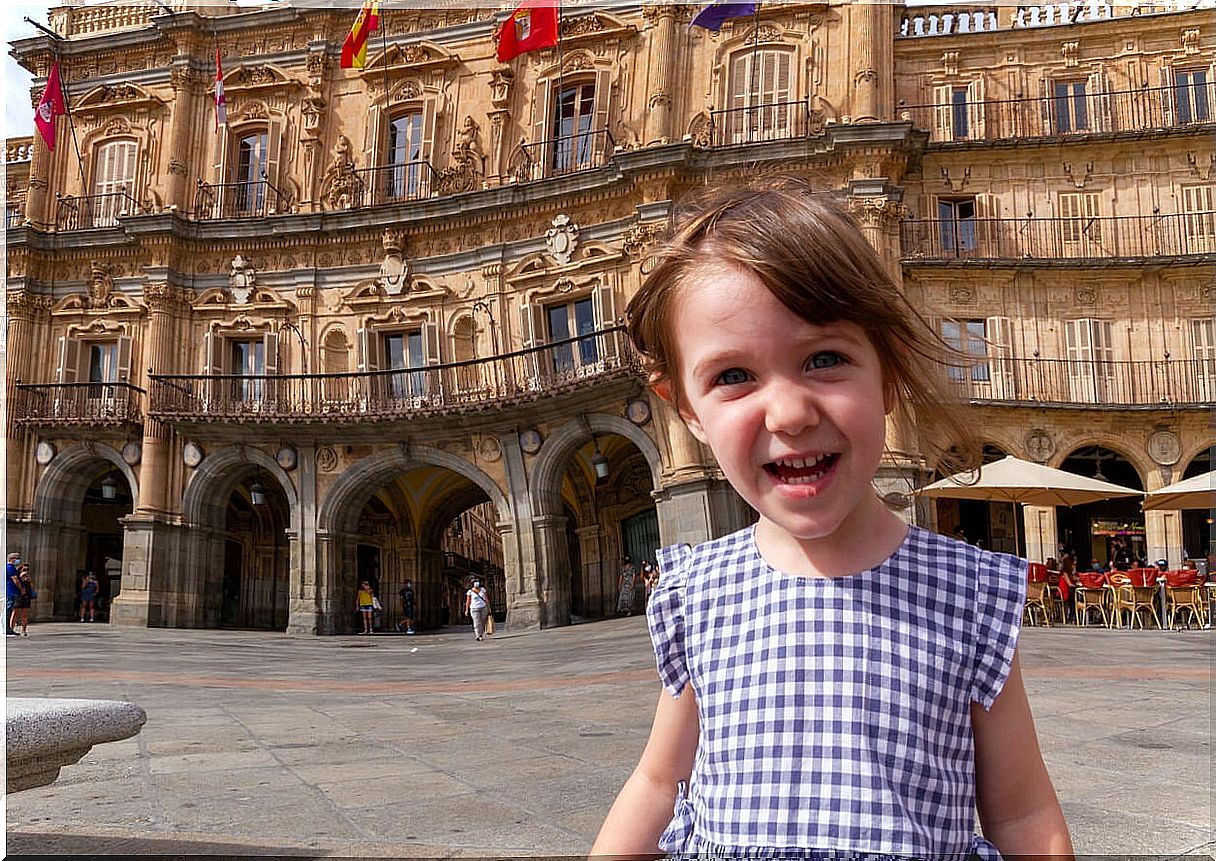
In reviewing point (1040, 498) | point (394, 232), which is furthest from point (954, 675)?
point (394, 232)

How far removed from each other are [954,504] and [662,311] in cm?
2139

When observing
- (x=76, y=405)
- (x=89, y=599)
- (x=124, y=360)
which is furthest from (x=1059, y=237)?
(x=89, y=599)

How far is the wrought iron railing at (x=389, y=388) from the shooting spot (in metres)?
21.0

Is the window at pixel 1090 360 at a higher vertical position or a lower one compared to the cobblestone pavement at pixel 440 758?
higher

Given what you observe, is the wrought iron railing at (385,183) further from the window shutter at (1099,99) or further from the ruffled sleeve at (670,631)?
the ruffled sleeve at (670,631)

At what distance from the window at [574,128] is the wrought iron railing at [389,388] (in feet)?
14.8

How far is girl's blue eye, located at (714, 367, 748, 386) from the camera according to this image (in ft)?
4.09

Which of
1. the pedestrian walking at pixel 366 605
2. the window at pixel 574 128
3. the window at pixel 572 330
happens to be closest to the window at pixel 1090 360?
the window at pixel 572 330

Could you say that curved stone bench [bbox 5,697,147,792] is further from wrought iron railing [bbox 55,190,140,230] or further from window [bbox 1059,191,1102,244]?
wrought iron railing [bbox 55,190,140,230]

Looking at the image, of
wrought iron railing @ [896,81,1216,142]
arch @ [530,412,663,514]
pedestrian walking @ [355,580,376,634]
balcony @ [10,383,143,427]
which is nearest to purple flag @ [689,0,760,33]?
wrought iron railing @ [896,81,1216,142]

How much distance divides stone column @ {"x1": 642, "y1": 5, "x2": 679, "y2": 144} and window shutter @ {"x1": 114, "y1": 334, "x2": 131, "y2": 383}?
1369 cm

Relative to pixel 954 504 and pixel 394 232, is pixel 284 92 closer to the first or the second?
pixel 394 232

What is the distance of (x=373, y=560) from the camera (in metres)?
26.8

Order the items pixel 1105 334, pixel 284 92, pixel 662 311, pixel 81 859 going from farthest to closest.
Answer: pixel 284 92 < pixel 1105 334 < pixel 81 859 < pixel 662 311
